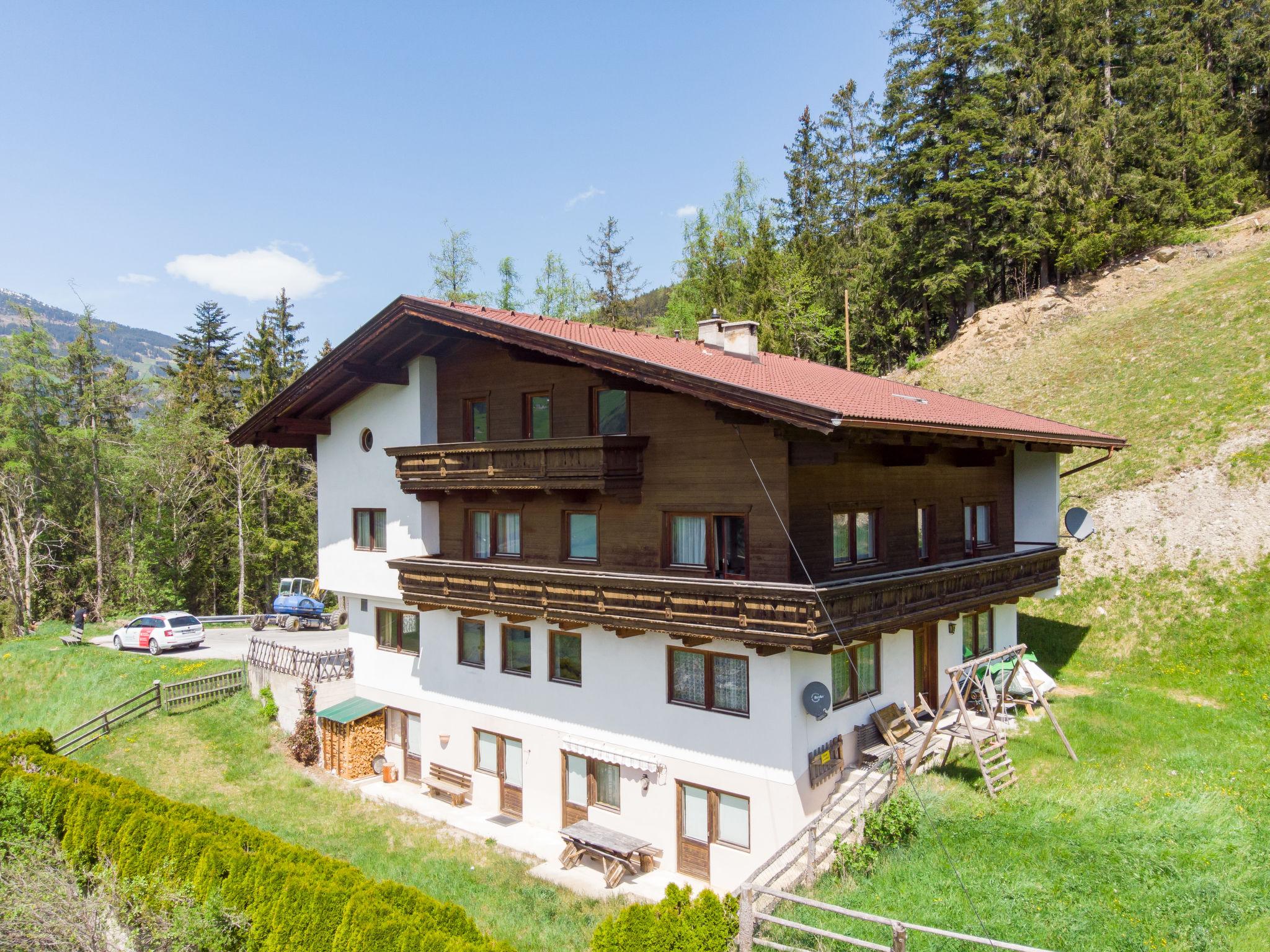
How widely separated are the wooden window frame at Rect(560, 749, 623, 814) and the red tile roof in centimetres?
863

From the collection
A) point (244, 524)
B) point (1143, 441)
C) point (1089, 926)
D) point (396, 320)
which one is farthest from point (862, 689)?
point (244, 524)

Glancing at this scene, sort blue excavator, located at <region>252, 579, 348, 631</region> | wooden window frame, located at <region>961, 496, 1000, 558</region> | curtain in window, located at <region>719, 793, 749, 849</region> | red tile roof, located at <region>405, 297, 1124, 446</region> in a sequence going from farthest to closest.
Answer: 1. blue excavator, located at <region>252, 579, 348, 631</region>
2. wooden window frame, located at <region>961, 496, 1000, 558</region>
3. curtain in window, located at <region>719, 793, 749, 849</region>
4. red tile roof, located at <region>405, 297, 1124, 446</region>

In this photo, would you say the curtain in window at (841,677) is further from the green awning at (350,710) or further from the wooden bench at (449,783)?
the green awning at (350,710)

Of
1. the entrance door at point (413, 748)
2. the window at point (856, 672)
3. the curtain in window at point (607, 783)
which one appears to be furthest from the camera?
the entrance door at point (413, 748)

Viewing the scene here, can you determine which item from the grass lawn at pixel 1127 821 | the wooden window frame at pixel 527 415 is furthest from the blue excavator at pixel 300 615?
the grass lawn at pixel 1127 821

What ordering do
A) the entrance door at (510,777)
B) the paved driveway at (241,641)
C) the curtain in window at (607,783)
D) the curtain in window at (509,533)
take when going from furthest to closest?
the paved driveway at (241,641), the curtain in window at (509,533), the entrance door at (510,777), the curtain in window at (607,783)

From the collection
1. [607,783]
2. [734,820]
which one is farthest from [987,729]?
[607,783]

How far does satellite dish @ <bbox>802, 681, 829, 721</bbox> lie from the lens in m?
13.4

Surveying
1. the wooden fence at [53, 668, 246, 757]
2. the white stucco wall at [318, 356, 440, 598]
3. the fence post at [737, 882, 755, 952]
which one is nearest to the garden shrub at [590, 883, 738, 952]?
the fence post at [737, 882, 755, 952]

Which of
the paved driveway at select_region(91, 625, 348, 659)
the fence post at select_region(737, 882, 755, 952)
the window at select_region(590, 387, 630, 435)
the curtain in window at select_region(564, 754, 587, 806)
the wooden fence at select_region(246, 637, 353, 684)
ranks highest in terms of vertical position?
Answer: the window at select_region(590, 387, 630, 435)

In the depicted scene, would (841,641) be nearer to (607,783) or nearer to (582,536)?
(582,536)

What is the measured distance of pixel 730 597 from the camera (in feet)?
43.6

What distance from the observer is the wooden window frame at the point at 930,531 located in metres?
17.5

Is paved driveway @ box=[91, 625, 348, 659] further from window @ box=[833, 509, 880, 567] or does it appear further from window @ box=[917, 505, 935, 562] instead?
window @ box=[917, 505, 935, 562]
